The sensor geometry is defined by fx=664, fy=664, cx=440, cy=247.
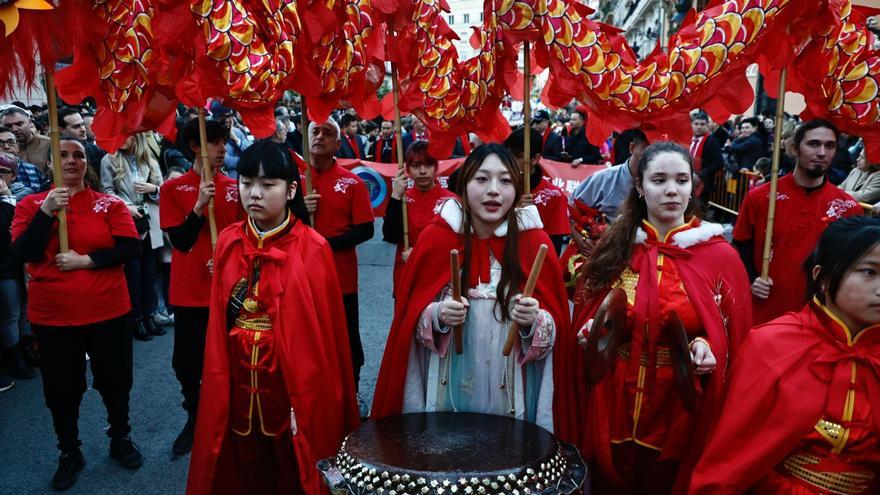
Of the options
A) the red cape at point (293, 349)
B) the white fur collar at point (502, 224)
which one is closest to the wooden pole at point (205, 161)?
the red cape at point (293, 349)

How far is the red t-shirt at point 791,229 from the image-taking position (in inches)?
164

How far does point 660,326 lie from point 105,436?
393cm

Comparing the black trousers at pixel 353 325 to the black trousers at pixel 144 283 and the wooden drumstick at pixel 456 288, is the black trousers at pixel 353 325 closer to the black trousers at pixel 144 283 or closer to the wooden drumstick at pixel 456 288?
the wooden drumstick at pixel 456 288

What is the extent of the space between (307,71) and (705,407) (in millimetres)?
2615

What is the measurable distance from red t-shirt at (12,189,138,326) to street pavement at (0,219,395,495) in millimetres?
1025

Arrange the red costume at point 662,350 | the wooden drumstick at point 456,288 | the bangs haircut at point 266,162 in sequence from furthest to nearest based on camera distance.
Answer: the bangs haircut at point 266,162, the red costume at point 662,350, the wooden drumstick at point 456,288

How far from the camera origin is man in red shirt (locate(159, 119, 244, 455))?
4.34m

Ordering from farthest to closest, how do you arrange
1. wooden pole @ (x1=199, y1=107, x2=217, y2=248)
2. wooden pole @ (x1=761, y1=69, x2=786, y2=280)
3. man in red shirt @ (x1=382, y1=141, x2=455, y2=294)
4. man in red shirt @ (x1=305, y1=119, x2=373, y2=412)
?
1. man in red shirt @ (x1=382, y1=141, x2=455, y2=294)
2. man in red shirt @ (x1=305, y1=119, x2=373, y2=412)
3. wooden pole @ (x1=199, y1=107, x2=217, y2=248)
4. wooden pole @ (x1=761, y1=69, x2=786, y2=280)

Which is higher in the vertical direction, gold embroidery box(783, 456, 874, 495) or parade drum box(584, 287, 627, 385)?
parade drum box(584, 287, 627, 385)

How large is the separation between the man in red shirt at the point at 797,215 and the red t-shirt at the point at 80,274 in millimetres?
3955

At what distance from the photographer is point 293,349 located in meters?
3.11

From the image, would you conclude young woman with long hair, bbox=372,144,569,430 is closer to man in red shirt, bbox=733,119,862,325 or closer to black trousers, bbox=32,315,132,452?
man in red shirt, bbox=733,119,862,325

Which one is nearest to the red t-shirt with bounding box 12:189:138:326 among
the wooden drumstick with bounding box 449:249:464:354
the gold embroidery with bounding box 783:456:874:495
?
the wooden drumstick with bounding box 449:249:464:354

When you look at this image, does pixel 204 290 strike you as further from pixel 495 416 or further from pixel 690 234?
pixel 690 234
